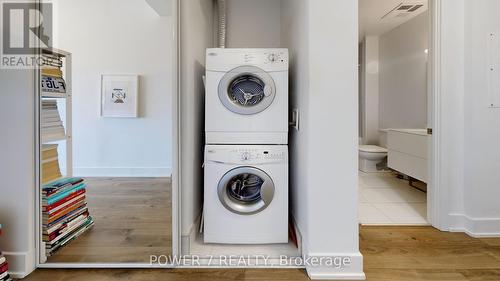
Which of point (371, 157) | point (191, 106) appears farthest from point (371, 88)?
point (191, 106)

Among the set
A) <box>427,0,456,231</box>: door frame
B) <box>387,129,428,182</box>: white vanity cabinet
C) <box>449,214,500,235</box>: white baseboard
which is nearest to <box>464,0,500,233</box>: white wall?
<box>449,214,500,235</box>: white baseboard

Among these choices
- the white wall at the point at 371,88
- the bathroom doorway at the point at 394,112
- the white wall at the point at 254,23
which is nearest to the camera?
the white wall at the point at 254,23

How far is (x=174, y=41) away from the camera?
1.78 metres

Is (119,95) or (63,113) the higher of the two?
(119,95)

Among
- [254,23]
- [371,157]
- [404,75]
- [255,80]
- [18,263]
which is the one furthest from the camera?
[404,75]

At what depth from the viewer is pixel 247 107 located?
2.04 meters

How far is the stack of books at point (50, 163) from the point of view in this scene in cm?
193

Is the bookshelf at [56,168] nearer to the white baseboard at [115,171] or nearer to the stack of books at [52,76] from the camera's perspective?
the stack of books at [52,76]

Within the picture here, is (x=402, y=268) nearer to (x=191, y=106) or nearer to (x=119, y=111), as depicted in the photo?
(x=191, y=106)

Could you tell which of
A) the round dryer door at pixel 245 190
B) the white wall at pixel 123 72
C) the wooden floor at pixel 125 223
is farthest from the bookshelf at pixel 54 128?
the round dryer door at pixel 245 190

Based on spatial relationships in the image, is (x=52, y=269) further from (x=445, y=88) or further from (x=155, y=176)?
(x=445, y=88)

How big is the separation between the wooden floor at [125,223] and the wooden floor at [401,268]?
0.53 ft

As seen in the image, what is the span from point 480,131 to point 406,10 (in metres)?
2.56

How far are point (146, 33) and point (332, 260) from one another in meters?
2.58
